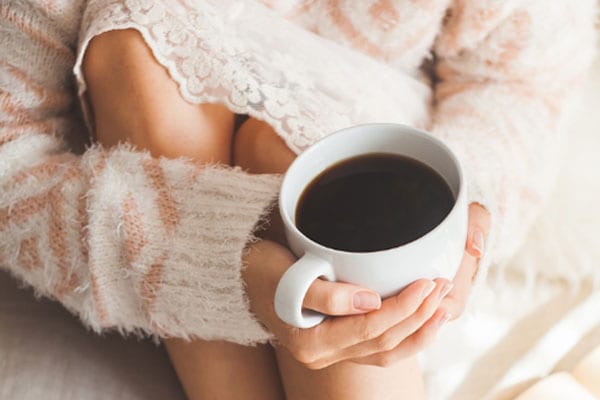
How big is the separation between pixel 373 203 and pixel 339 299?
69 millimetres

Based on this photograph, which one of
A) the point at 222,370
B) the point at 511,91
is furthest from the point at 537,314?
the point at 222,370

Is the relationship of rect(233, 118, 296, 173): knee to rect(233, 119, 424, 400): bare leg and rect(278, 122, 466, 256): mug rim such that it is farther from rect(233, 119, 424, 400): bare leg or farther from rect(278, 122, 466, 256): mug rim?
rect(278, 122, 466, 256): mug rim

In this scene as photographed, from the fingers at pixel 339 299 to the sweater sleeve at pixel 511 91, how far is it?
0.26 m

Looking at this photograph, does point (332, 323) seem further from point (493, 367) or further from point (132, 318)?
point (493, 367)

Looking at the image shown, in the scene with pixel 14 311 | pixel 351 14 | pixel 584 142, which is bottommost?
pixel 14 311

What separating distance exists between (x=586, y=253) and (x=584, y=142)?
5.7 inches

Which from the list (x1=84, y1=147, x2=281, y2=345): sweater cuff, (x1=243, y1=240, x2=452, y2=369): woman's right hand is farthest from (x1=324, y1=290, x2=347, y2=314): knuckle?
(x1=84, y1=147, x2=281, y2=345): sweater cuff

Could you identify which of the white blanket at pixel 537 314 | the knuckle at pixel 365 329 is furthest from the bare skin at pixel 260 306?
the white blanket at pixel 537 314

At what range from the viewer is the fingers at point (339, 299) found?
0.41 m

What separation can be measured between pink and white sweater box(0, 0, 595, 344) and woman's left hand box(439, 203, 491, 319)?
2 cm

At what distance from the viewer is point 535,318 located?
74 centimetres

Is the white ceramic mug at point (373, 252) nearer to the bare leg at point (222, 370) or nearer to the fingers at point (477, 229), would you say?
the fingers at point (477, 229)

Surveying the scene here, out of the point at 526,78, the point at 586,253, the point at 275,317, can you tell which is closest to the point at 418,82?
the point at 526,78

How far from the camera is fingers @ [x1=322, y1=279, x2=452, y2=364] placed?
430 mm
